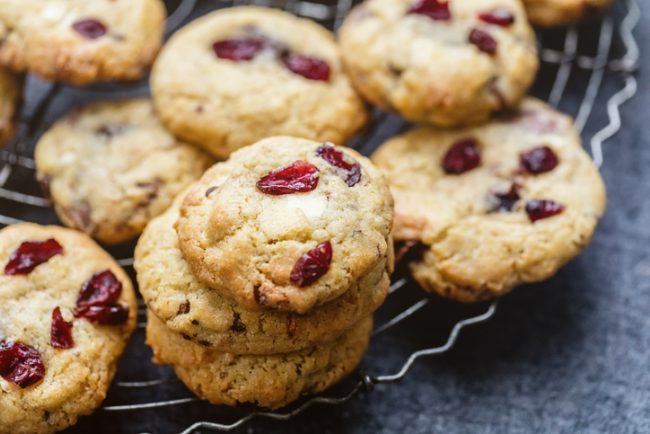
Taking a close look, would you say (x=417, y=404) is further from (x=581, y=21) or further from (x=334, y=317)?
(x=581, y=21)

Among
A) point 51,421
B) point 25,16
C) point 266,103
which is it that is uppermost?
point 25,16

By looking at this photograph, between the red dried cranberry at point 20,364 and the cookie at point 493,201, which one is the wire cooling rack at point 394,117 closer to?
the cookie at point 493,201

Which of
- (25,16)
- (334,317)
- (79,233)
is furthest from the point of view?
(25,16)

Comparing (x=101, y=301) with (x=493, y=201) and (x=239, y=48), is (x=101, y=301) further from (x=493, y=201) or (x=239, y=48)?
(x=493, y=201)

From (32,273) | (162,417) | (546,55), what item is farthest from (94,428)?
(546,55)

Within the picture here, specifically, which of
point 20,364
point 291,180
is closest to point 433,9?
point 291,180

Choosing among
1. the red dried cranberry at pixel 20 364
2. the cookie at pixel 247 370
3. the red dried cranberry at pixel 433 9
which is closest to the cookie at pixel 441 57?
the red dried cranberry at pixel 433 9

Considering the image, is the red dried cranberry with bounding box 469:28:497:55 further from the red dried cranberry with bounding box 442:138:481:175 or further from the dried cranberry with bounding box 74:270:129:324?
the dried cranberry with bounding box 74:270:129:324

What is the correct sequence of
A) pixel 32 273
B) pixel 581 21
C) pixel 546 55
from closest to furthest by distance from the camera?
1. pixel 32 273
2. pixel 581 21
3. pixel 546 55
